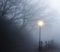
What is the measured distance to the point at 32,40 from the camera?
4.51 metres

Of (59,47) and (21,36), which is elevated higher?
(21,36)

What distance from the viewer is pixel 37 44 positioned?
4520 millimetres

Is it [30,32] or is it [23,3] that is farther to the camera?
[23,3]

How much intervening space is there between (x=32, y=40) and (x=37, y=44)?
0.22 metres

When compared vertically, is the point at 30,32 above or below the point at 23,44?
above

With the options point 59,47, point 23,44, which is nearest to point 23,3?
point 23,44

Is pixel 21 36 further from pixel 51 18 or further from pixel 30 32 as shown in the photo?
pixel 51 18

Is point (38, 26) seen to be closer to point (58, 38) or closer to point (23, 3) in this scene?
point (58, 38)

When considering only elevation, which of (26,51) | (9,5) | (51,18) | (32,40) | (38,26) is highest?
(9,5)

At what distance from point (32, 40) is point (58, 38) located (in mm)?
872

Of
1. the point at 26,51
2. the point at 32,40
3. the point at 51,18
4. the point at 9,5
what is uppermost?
the point at 9,5

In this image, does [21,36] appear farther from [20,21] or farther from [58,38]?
[58,38]

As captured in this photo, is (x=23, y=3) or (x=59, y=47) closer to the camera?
(x=59, y=47)

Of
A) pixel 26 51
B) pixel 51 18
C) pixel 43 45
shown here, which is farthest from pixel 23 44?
pixel 51 18
